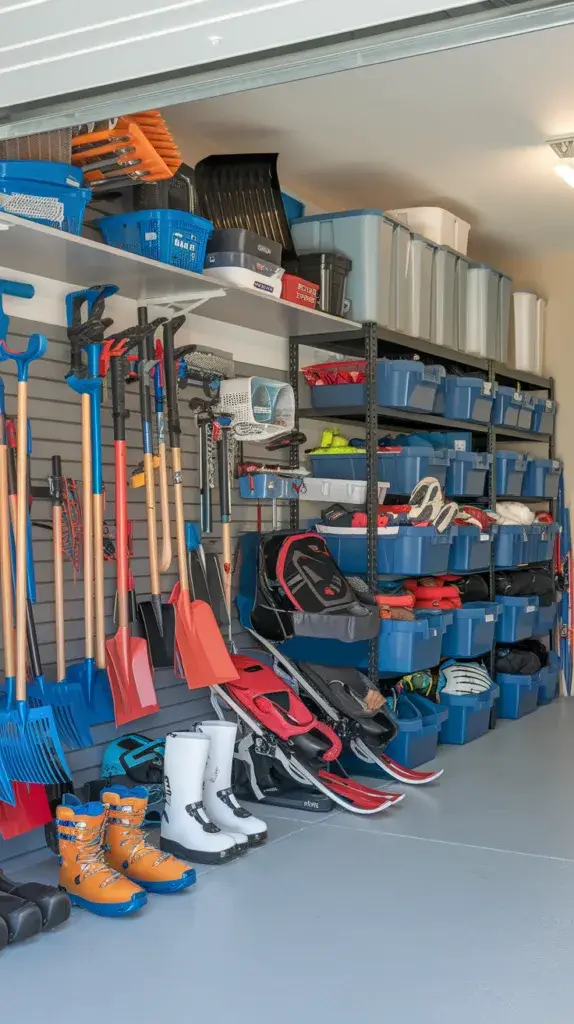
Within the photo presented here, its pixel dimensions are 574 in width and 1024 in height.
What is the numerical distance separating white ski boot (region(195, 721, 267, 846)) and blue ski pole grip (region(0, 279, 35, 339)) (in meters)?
1.55

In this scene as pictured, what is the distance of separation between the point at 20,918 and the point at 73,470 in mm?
1612

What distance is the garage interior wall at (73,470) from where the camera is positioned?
365cm

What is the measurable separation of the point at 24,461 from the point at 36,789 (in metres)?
1.08

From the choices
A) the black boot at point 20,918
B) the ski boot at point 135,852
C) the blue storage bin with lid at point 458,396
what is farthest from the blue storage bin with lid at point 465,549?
the black boot at point 20,918

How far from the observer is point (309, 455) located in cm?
524

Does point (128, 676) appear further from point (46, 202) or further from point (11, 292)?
point (46, 202)

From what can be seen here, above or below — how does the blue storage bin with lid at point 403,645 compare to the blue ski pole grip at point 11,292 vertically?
below

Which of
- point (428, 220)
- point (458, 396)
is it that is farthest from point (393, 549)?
point (428, 220)

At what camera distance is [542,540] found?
6.68 m

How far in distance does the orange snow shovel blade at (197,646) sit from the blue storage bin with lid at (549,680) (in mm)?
3184

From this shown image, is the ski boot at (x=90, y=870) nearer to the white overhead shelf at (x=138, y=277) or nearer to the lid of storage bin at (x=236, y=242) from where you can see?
the white overhead shelf at (x=138, y=277)

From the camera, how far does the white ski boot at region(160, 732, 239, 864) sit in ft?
11.4

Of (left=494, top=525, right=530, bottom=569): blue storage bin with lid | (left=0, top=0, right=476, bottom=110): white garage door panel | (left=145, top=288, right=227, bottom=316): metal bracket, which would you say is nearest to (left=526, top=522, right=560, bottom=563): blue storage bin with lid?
(left=494, top=525, right=530, bottom=569): blue storage bin with lid

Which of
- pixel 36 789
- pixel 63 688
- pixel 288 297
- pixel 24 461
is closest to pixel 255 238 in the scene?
pixel 288 297
